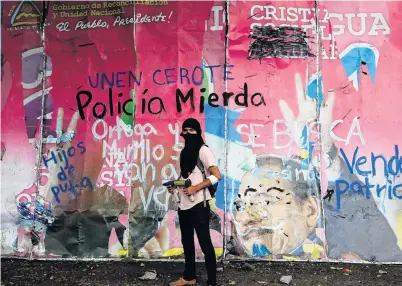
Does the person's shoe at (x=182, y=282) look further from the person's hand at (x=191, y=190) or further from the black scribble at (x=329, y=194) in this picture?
Answer: the black scribble at (x=329, y=194)

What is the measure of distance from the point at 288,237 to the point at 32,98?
3625mm

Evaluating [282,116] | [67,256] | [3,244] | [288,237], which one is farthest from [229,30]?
[3,244]

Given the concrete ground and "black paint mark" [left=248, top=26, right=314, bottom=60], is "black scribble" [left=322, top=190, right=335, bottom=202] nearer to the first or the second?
the concrete ground

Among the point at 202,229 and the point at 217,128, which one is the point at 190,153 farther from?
the point at 217,128

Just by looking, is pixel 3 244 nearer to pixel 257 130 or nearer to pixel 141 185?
pixel 141 185

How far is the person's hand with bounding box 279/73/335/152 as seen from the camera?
215 inches

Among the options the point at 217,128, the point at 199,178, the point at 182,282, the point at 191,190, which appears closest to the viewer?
the point at 191,190

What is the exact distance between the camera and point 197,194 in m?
4.30

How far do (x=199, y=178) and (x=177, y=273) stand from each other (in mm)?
1314

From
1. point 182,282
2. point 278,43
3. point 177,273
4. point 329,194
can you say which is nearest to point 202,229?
point 182,282

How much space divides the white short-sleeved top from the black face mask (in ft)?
0.15

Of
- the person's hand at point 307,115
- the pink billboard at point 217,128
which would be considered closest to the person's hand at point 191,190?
the pink billboard at point 217,128

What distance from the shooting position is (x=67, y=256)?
546 centimetres

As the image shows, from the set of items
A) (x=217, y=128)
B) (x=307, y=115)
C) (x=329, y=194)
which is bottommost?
(x=329, y=194)
